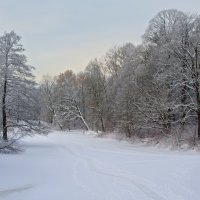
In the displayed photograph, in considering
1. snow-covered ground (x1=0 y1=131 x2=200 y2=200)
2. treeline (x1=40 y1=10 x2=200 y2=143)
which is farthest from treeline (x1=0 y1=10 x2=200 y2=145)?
snow-covered ground (x1=0 y1=131 x2=200 y2=200)

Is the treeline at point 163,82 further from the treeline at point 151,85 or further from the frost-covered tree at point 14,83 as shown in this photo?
the frost-covered tree at point 14,83

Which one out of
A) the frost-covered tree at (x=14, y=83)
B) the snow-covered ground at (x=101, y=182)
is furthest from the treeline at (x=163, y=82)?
the snow-covered ground at (x=101, y=182)

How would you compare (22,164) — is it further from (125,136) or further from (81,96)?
(81,96)

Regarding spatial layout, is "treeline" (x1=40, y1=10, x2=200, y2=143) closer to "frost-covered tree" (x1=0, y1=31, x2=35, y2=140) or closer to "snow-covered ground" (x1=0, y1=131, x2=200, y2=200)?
"frost-covered tree" (x1=0, y1=31, x2=35, y2=140)

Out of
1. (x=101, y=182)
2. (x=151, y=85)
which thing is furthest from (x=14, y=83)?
(x=101, y=182)

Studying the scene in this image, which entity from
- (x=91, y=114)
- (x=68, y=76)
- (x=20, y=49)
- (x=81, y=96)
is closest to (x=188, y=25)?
(x=20, y=49)

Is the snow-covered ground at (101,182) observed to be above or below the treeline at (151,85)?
below

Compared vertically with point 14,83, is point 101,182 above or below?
below

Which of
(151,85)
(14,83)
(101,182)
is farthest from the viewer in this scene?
(151,85)

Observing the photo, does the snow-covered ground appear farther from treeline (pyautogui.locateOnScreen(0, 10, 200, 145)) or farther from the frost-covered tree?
the frost-covered tree

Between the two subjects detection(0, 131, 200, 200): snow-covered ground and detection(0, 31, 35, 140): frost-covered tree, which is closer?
detection(0, 131, 200, 200): snow-covered ground

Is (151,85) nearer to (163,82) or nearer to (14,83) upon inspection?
(163,82)

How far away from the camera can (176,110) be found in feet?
101

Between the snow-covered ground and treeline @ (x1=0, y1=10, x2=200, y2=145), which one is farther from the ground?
treeline @ (x1=0, y1=10, x2=200, y2=145)
